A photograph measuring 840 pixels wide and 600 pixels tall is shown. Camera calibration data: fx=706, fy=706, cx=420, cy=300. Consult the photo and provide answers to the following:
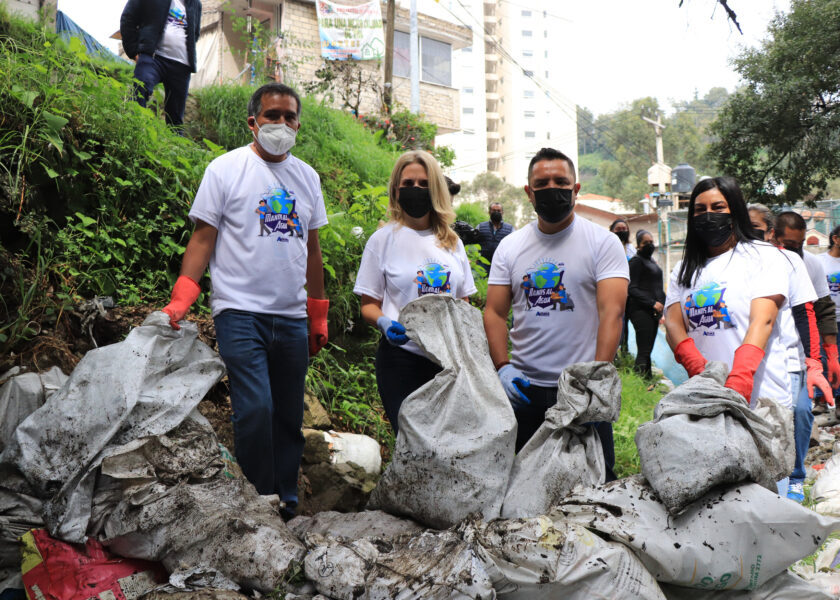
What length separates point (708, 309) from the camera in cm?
267

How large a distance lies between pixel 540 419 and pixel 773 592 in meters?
0.97

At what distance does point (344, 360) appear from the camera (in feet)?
15.0

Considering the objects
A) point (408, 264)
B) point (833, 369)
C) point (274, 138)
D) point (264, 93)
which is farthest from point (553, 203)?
point (833, 369)

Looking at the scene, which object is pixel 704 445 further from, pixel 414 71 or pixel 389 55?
pixel 414 71

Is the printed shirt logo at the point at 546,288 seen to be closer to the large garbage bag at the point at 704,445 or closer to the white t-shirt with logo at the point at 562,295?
the white t-shirt with logo at the point at 562,295

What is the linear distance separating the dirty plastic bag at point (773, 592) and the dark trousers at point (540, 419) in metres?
0.54

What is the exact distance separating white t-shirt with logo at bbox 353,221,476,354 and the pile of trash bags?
0.42m

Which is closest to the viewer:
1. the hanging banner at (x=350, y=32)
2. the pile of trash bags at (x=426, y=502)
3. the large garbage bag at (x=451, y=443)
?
the pile of trash bags at (x=426, y=502)

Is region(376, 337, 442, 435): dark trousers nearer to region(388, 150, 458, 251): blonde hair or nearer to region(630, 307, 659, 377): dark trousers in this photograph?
region(388, 150, 458, 251): blonde hair

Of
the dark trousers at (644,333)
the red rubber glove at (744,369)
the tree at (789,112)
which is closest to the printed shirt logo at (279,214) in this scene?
the red rubber glove at (744,369)

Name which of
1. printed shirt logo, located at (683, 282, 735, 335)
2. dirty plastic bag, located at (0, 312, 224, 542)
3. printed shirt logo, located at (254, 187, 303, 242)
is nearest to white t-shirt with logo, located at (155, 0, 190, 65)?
printed shirt logo, located at (254, 187, 303, 242)

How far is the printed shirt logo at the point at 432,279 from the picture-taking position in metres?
2.86

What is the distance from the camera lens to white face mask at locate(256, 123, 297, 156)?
274 centimetres

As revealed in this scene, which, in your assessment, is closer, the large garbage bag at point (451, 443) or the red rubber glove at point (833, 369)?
the large garbage bag at point (451, 443)
